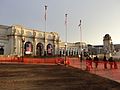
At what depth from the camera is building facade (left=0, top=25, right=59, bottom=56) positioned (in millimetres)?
111500

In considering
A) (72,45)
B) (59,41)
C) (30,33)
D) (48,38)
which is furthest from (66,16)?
(72,45)

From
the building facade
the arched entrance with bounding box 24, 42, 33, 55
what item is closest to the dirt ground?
the building facade

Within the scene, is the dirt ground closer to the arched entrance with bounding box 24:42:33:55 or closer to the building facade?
the building facade

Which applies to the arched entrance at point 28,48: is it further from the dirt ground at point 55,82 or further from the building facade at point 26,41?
the dirt ground at point 55,82

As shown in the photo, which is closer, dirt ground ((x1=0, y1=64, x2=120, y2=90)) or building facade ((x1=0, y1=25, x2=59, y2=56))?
dirt ground ((x1=0, y1=64, x2=120, y2=90))

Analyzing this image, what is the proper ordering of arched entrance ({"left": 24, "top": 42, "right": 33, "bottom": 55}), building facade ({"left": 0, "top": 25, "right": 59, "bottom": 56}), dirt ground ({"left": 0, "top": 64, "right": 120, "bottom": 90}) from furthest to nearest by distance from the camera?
building facade ({"left": 0, "top": 25, "right": 59, "bottom": 56}) → arched entrance ({"left": 24, "top": 42, "right": 33, "bottom": 55}) → dirt ground ({"left": 0, "top": 64, "right": 120, "bottom": 90})

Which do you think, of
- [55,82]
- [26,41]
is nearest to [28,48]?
[26,41]

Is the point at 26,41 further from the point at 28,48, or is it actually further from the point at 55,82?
the point at 55,82

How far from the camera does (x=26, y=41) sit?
408 ft

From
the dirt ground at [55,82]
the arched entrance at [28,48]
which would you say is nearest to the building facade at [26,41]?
the arched entrance at [28,48]

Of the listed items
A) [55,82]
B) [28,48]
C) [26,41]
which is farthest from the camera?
[26,41]

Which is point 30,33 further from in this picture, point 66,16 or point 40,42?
point 66,16

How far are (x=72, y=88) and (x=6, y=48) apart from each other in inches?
3944

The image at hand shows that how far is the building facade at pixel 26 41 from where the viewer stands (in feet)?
366
